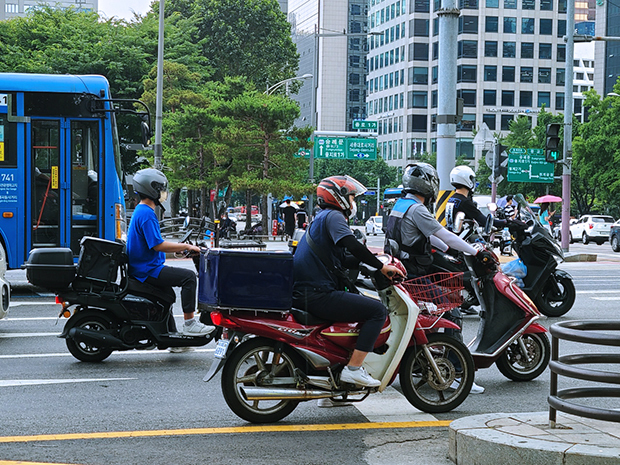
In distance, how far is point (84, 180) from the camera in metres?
14.4

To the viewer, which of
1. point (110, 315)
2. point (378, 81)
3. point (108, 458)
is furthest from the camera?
point (378, 81)

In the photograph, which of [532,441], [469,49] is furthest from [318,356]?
[469,49]

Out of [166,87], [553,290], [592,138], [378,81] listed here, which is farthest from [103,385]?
[378,81]

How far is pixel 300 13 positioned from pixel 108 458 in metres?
140

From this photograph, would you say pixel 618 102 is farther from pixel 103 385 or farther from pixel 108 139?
pixel 103 385

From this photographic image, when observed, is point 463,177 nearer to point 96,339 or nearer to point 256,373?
point 96,339

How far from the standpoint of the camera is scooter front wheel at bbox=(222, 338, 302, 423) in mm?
5785

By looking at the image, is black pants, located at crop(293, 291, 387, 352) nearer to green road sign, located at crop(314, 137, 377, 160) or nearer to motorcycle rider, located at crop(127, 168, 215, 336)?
motorcycle rider, located at crop(127, 168, 215, 336)

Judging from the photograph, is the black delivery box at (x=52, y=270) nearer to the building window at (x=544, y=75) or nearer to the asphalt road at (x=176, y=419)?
the asphalt road at (x=176, y=419)

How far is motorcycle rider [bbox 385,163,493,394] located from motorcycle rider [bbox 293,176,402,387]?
1077mm

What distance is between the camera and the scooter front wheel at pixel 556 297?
11617 millimetres

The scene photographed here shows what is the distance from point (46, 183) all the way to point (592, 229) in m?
34.8

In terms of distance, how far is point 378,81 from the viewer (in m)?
111

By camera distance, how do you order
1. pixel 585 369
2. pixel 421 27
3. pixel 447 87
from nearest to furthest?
pixel 585 369
pixel 447 87
pixel 421 27
